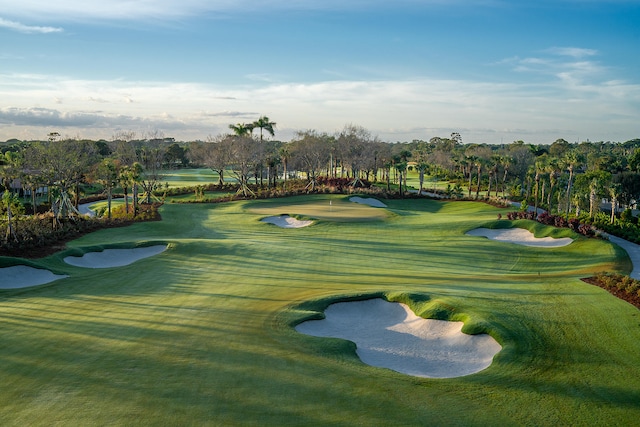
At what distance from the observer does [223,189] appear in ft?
284

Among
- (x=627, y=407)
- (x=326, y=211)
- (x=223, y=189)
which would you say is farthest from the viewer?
(x=223, y=189)

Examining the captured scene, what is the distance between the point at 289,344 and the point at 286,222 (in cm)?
3609

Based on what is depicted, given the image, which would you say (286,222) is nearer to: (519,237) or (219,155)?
(519,237)

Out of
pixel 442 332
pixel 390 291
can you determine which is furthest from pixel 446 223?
pixel 442 332

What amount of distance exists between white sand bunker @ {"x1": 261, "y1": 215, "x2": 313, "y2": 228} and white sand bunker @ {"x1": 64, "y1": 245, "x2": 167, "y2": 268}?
58.6ft

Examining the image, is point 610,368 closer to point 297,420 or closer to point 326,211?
point 297,420

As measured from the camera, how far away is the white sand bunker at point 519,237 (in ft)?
130

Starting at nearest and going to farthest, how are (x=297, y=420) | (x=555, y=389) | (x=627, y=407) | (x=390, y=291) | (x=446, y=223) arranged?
(x=297, y=420) < (x=627, y=407) < (x=555, y=389) < (x=390, y=291) < (x=446, y=223)

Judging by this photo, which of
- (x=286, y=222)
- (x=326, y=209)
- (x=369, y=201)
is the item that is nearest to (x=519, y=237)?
(x=286, y=222)

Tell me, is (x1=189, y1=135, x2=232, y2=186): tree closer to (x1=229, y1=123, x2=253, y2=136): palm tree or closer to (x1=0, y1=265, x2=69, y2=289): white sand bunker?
(x1=229, y1=123, x2=253, y2=136): palm tree

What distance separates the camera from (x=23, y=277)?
2720 centimetres

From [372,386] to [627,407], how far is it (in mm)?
7095

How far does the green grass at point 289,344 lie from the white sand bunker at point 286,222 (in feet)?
54.0

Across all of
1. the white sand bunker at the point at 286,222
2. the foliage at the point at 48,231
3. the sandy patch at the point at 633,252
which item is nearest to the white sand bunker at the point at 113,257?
the foliage at the point at 48,231
